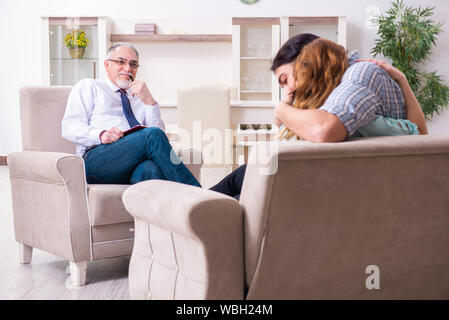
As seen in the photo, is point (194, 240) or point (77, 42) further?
point (77, 42)

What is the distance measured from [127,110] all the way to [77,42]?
4155mm

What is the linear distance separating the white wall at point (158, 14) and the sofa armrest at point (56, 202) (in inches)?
186

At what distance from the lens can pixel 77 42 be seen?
6.47 m

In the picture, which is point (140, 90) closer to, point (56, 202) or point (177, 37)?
point (56, 202)

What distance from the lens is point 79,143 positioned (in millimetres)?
2455

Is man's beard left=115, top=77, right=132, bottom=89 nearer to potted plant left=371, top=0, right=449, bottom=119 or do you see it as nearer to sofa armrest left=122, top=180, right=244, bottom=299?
sofa armrest left=122, top=180, right=244, bottom=299

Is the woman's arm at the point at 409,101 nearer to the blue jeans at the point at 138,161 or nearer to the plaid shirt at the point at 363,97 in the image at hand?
the plaid shirt at the point at 363,97

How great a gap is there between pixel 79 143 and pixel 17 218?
0.43 meters

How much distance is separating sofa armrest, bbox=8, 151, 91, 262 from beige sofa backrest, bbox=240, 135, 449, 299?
38.7 inches

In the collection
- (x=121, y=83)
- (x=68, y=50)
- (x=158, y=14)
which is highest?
(x=158, y=14)

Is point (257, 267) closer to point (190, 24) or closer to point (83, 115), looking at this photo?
point (83, 115)

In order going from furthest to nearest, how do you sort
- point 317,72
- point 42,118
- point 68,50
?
1. point 68,50
2. point 42,118
3. point 317,72

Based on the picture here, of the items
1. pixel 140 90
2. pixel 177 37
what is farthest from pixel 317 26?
pixel 140 90
